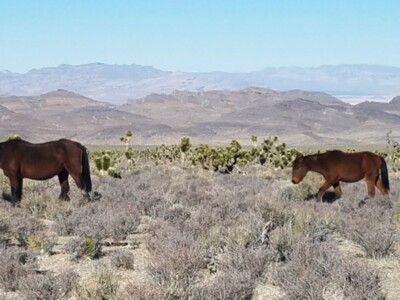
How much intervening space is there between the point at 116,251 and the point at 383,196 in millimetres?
7959

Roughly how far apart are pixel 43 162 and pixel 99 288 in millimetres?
7707

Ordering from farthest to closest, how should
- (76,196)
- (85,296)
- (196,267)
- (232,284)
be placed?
(76,196) → (196,267) → (232,284) → (85,296)

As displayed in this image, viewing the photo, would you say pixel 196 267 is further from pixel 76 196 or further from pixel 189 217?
pixel 76 196

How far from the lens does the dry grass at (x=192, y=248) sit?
7449 mm

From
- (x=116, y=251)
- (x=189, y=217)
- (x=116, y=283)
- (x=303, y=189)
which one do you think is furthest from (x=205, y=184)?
(x=116, y=283)

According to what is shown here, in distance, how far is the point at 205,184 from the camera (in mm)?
20516

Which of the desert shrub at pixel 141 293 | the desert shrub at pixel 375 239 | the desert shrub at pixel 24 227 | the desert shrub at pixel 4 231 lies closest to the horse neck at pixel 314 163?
the desert shrub at pixel 375 239

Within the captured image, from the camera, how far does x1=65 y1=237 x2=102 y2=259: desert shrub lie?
9.48m

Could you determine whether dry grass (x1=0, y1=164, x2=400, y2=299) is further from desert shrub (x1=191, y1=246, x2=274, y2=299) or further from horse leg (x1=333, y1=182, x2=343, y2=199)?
horse leg (x1=333, y1=182, x2=343, y2=199)

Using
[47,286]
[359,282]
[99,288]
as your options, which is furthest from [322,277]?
[47,286]

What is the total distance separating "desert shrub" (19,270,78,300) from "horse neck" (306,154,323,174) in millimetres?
8585

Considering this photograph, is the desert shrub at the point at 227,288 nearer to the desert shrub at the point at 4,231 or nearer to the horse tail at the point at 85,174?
the desert shrub at the point at 4,231

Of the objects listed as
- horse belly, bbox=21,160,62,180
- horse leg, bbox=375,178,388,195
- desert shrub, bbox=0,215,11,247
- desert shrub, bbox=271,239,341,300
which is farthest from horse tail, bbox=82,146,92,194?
horse leg, bbox=375,178,388,195

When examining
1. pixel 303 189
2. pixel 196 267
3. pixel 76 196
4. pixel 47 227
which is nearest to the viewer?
pixel 196 267
